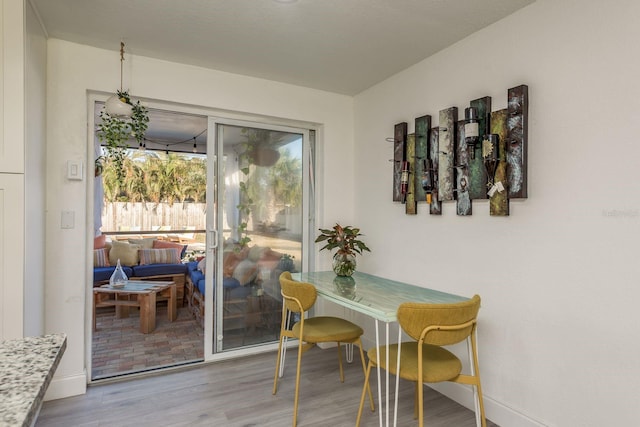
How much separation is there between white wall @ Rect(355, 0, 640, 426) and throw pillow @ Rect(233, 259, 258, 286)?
1583 mm

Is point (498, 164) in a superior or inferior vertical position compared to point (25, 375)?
superior

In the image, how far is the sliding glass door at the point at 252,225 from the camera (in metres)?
3.12

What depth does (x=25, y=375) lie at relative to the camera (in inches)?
28.9

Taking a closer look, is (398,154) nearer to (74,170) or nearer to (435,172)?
(435,172)

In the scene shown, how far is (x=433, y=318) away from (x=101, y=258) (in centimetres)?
488

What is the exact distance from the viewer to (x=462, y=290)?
2422 mm

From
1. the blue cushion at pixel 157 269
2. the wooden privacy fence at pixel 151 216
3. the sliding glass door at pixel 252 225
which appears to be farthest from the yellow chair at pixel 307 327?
the wooden privacy fence at pixel 151 216

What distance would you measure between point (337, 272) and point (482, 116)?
1.50m

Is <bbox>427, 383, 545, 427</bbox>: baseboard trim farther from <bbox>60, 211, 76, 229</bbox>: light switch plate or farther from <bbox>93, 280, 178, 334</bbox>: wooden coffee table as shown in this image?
<bbox>93, 280, 178, 334</bbox>: wooden coffee table

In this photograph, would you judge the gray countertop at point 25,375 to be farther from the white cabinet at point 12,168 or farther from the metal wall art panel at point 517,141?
the metal wall art panel at point 517,141

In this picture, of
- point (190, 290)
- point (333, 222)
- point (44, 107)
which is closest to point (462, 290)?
point (333, 222)

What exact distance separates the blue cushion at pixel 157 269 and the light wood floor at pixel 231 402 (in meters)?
2.51

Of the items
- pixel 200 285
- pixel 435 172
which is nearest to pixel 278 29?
pixel 435 172

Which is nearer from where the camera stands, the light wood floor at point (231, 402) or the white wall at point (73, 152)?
the light wood floor at point (231, 402)
